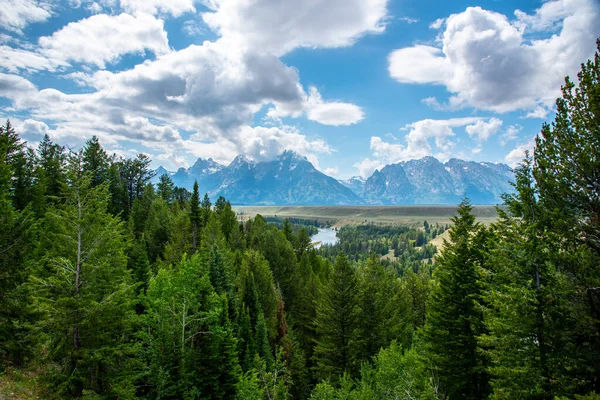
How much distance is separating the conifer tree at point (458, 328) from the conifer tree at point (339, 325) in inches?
323

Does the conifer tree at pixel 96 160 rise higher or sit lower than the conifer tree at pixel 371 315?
higher

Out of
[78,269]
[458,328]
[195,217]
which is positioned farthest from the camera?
[195,217]

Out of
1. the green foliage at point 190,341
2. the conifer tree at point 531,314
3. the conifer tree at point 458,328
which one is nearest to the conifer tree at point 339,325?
the conifer tree at point 458,328

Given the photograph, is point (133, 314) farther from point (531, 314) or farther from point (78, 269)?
point (531, 314)

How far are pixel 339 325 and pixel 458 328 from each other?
1145 cm

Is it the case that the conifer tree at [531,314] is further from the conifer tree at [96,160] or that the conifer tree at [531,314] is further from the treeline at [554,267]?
the conifer tree at [96,160]

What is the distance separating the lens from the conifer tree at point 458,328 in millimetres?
19297

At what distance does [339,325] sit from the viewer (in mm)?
29000

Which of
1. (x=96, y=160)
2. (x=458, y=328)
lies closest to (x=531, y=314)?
(x=458, y=328)

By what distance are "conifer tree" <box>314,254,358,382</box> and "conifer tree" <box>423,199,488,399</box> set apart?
820 cm

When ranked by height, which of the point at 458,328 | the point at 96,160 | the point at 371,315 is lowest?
the point at 371,315

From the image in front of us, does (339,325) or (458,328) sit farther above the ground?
(458,328)

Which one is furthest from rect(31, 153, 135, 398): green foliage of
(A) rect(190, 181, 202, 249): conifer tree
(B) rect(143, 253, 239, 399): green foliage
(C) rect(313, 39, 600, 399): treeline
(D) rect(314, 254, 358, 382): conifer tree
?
(A) rect(190, 181, 202, 249): conifer tree

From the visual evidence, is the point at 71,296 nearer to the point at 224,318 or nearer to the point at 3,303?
the point at 3,303
